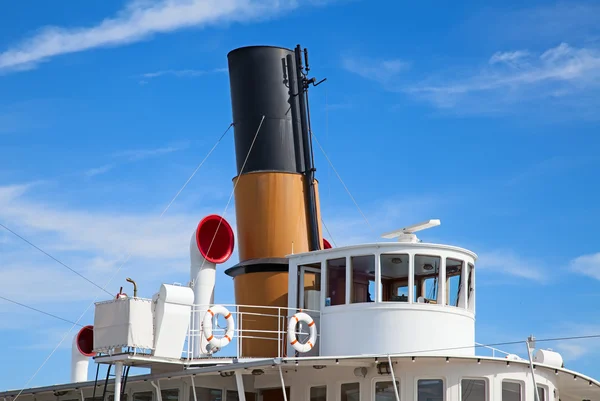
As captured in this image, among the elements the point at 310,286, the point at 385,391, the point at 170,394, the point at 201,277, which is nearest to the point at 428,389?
the point at 385,391

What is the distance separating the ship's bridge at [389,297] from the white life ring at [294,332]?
55 centimetres

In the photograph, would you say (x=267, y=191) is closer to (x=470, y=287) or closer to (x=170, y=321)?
(x=170, y=321)

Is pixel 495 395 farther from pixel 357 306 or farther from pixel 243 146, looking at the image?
pixel 243 146

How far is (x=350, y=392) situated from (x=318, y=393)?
787mm

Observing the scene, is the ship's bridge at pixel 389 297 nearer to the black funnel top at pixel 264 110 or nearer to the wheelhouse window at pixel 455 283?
the wheelhouse window at pixel 455 283

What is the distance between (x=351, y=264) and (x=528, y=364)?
3906 millimetres

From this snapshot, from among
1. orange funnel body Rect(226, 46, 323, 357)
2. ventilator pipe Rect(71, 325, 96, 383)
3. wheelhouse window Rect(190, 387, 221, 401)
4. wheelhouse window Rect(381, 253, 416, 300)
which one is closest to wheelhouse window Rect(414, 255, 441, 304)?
wheelhouse window Rect(381, 253, 416, 300)

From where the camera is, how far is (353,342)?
63.9 feet

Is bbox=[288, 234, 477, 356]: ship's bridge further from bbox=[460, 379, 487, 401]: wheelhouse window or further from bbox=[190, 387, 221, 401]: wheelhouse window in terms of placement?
bbox=[190, 387, 221, 401]: wheelhouse window

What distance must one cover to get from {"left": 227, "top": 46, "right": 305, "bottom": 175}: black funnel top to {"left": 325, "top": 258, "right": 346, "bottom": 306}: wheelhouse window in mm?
3345

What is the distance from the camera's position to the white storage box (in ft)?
61.8

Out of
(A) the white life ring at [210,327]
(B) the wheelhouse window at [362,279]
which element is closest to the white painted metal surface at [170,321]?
(A) the white life ring at [210,327]

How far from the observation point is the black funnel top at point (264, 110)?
22.8m

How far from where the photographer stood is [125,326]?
743 inches
